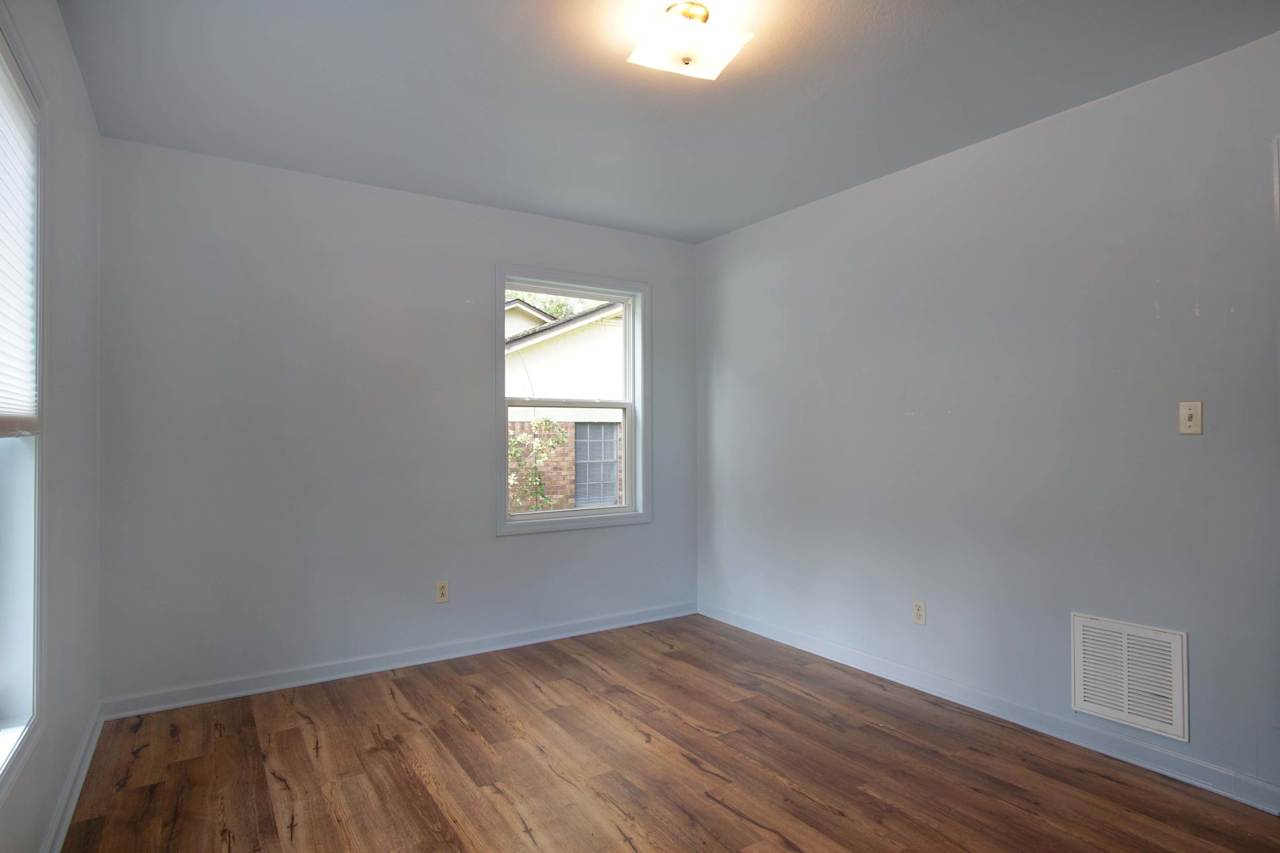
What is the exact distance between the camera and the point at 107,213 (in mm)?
3064

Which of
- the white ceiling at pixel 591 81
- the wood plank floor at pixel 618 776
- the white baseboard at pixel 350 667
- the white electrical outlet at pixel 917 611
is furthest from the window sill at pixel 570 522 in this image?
the white ceiling at pixel 591 81

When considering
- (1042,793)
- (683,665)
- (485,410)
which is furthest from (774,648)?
(485,410)

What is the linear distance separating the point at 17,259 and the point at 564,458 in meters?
2.85

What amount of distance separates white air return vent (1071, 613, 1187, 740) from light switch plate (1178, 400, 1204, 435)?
2.33 feet

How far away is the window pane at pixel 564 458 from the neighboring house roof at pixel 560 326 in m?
0.39

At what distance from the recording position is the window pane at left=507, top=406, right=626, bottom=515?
4195 millimetres

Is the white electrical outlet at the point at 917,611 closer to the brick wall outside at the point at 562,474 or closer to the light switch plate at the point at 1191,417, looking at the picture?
the light switch plate at the point at 1191,417

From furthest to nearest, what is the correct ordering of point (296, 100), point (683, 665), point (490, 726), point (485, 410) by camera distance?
point (485, 410)
point (683, 665)
point (490, 726)
point (296, 100)

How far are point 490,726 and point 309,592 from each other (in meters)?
1.19

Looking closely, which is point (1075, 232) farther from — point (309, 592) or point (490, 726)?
point (309, 592)

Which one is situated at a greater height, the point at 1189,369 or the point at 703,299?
the point at 703,299

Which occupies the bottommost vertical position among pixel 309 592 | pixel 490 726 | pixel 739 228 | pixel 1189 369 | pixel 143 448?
pixel 490 726

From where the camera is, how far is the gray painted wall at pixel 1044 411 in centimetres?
239

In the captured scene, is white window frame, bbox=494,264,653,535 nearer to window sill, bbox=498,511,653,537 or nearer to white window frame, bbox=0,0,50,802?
window sill, bbox=498,511,653,537
